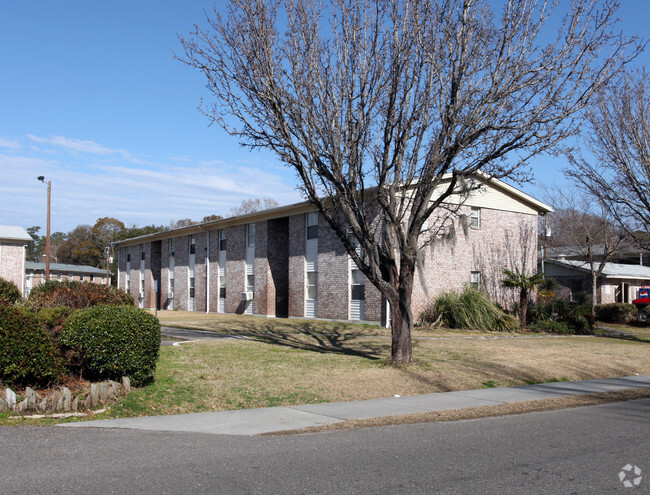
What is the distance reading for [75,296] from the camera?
48.1 ft

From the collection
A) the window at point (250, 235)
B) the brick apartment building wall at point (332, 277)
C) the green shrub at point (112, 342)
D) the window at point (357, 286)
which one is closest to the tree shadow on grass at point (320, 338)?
the window at point (357, 286)

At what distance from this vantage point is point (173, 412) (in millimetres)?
9289

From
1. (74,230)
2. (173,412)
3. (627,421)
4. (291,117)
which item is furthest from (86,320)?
(74,230)

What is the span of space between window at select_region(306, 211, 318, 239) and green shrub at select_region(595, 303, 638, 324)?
55.5 ft

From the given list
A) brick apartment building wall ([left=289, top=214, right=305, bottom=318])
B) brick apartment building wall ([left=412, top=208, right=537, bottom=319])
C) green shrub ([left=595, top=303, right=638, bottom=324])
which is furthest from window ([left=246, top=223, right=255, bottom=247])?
green shrub ([left=595, top=303, right=638, bottom=324])

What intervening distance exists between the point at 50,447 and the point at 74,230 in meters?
103

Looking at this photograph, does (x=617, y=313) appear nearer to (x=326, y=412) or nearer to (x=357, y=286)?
(x=357, y=286)

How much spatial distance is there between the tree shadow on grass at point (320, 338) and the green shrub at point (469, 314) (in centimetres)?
401

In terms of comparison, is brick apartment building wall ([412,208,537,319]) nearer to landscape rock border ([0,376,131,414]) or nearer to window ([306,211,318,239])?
window ([306,211,318,239])

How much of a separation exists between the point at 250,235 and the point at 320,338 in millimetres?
14904

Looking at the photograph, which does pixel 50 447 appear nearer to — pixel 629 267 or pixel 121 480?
pixel 121 480

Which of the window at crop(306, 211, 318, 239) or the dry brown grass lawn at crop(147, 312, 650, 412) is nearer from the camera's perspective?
the dry brown grass lawn at crop(147, 312, 650, 412)

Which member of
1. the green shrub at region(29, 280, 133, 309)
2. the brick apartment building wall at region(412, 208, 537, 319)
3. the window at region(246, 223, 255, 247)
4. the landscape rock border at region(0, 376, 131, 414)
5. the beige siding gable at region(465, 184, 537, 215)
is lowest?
the landscape rock border at region(0, 376, 131, 414)

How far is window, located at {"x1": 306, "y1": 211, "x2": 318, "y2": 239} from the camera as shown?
95.5 ft
